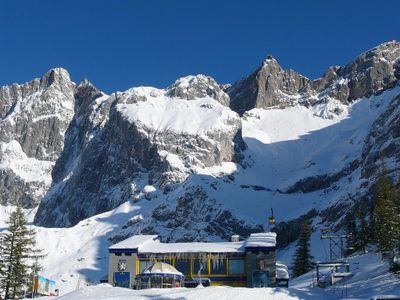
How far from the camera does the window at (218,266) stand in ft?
183

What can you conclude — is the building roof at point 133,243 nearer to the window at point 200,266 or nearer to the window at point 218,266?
the window at point 200,266

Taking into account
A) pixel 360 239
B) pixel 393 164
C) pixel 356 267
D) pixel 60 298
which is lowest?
pixel 60 298

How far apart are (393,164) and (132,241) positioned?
144m

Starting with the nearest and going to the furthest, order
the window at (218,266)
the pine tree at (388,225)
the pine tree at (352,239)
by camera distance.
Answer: the pine tree at (388,225) < the window at (218,266) < the pine tree at (352,239)

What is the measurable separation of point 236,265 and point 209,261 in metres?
2.14

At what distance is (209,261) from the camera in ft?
184

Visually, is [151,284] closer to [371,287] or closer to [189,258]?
[189,258]

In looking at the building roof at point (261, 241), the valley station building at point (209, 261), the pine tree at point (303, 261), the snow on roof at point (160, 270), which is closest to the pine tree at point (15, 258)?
the valley station building at point (209, 261)

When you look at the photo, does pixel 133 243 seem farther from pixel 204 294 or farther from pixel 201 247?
pixel 204 294

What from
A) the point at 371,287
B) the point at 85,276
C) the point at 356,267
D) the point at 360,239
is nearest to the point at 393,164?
the point at 85,276

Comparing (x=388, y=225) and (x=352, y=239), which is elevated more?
(x=352, y=239)

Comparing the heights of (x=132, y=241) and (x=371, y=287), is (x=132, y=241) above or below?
above

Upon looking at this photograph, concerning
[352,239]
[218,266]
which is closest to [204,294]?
[218,266]

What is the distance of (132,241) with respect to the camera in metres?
61.8
